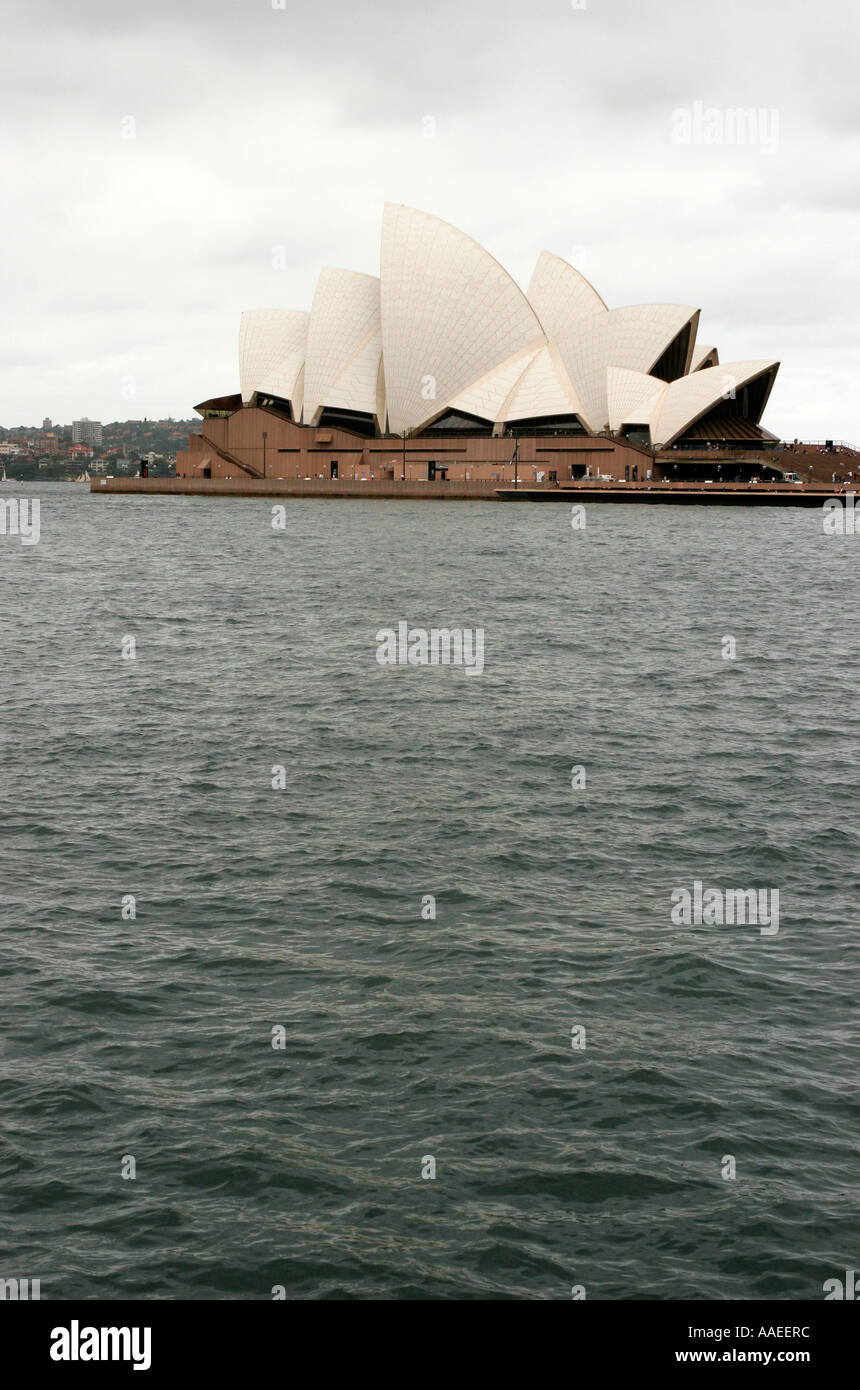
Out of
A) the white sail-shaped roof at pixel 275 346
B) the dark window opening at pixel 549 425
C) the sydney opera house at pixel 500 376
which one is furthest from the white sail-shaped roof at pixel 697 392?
the white sail-shaped roof at pixel 275 346

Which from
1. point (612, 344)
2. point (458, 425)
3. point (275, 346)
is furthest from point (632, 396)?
point (275, 346)

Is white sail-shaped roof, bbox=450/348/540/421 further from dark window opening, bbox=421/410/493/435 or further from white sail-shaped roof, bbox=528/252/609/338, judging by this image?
white sail-shaped roof, bbox=528/252/609/338

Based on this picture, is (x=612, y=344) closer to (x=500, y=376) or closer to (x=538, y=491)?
(x=500, y=376)

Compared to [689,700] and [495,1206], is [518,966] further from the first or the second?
[689,700]

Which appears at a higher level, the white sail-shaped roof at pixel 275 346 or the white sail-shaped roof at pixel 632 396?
the white sail-shaped roof at pixel 275 346

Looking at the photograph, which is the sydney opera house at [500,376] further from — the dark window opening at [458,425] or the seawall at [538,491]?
the seawall at [538,491]

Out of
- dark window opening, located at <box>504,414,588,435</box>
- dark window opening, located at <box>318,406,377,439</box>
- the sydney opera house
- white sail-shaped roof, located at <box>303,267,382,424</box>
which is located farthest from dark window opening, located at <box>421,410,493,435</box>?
dark window opening, located at <box>318,406,377,439</box>
